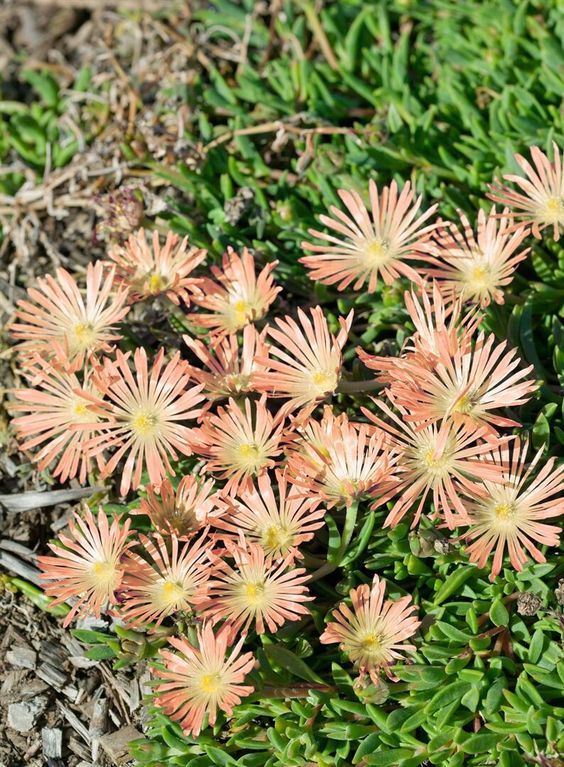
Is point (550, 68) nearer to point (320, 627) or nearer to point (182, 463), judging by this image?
point (182, 463)

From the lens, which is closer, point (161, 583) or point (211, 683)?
point (211, 683)

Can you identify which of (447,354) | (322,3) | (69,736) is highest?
(322,3)

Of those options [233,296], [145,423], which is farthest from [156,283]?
[145,423]

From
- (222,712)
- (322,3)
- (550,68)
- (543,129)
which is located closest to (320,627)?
(222,712)

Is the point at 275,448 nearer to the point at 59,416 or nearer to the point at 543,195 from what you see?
the point at 59,416

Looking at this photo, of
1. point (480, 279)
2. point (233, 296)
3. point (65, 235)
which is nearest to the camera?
point (480, 279)

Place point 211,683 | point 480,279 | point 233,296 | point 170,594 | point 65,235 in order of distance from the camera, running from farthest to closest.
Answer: point 65,235 < point 233,296 < point 480,279 < point 170,594 < point 211,683

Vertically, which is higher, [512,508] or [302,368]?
[302,368]

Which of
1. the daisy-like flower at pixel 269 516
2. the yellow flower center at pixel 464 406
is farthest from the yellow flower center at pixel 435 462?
the daisy-like flower at pixel 269 516
